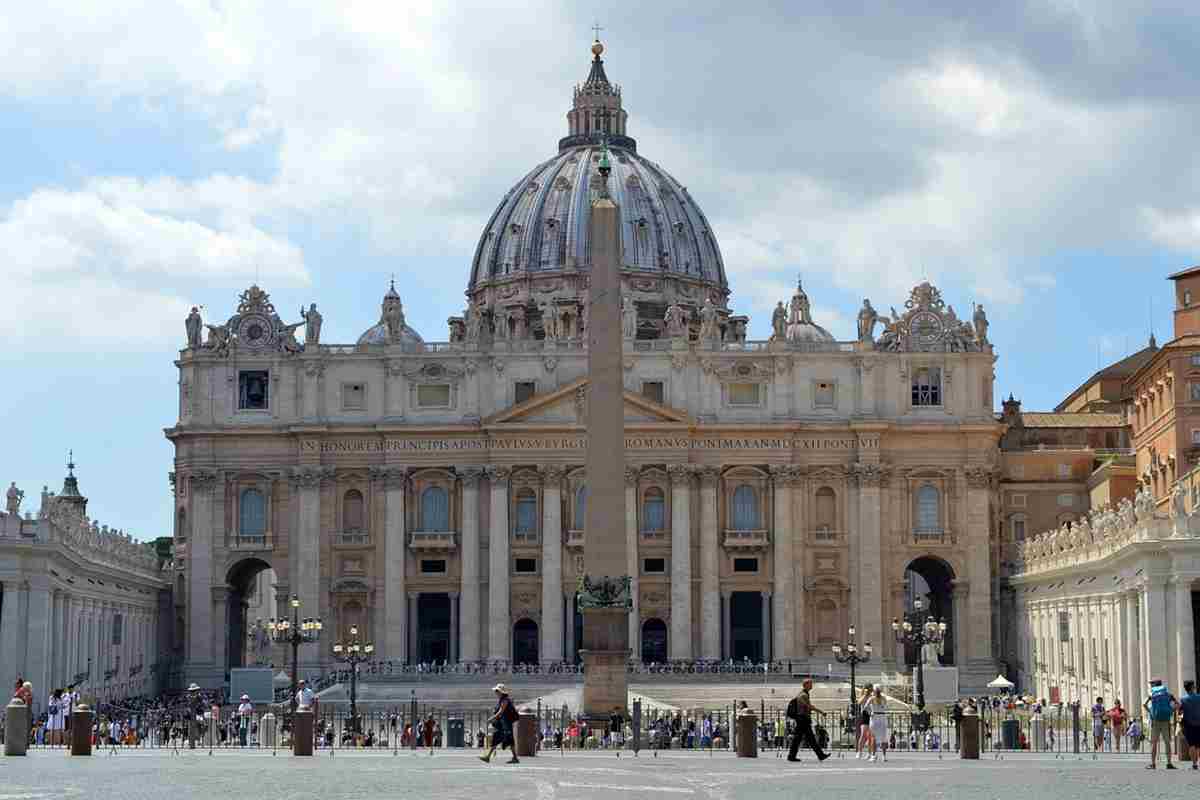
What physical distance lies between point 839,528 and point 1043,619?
12.5 meters

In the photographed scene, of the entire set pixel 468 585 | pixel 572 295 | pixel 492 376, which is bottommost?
pixel 468 585

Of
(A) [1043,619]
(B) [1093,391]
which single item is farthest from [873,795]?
(B) [1093,391]

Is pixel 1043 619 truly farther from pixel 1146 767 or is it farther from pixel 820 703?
pixel 1146 767

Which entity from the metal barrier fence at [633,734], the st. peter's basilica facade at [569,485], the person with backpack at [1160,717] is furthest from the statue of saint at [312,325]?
the person with backpack at [1160,717]

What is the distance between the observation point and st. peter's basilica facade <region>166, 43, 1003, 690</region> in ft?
313

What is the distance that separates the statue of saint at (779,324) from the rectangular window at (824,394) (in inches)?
99.3

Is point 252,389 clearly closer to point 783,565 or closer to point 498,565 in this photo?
point 498,565

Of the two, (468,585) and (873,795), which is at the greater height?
(468,585)

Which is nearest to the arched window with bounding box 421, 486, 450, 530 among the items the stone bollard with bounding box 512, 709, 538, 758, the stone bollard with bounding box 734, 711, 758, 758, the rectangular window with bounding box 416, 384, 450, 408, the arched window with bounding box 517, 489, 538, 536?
the arched window with bounding box 517, 489, 538, 536

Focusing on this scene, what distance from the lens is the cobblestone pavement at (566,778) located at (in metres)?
30.2

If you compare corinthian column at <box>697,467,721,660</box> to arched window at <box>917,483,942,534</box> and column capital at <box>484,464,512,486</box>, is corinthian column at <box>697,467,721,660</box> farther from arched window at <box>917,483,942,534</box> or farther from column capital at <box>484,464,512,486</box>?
arched window at <box>917,483,942,534</box>

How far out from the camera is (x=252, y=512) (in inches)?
3851

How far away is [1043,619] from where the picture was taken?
282 feet

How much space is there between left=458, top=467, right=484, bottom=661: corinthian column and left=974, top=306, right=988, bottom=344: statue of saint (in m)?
22.0
